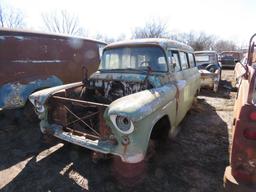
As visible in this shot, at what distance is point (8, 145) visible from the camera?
3979mm

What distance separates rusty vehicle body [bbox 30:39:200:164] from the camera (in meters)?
2.40

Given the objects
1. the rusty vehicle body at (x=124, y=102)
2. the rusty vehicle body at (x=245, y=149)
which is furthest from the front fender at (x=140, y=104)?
the rusty vehicle body at (x=245, y=149)

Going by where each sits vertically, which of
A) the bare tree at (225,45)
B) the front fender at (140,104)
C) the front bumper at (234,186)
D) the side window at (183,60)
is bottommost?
the front bumper at (234,186)

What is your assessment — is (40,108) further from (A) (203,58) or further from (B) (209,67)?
(A) (203,58)

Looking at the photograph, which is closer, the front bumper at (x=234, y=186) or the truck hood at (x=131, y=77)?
the front bumper at (x=234, y=186)

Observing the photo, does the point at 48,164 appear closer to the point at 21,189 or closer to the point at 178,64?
the point at 21,189

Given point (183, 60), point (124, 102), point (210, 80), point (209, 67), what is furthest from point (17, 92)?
point (209, 67)

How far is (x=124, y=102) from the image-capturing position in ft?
8.21

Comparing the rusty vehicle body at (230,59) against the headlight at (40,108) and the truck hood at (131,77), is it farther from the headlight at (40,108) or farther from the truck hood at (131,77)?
the headlight at (40,108)

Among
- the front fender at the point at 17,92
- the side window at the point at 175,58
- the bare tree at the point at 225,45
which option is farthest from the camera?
the bare tree at the point at 225,45

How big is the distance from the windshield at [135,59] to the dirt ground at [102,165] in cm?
158

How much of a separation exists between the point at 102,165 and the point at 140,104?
1.43 meters

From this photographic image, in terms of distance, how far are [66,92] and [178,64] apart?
7.86 ft

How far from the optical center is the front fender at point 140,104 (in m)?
2.27
